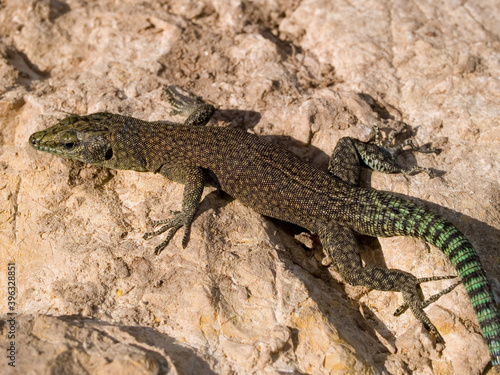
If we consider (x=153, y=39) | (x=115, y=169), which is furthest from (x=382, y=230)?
(x=153, y=39)

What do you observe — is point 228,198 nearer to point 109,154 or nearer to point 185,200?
point 185,200

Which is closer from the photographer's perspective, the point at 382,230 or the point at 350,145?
the point at 382,230

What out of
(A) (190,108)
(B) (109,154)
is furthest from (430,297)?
(B) (109,154)

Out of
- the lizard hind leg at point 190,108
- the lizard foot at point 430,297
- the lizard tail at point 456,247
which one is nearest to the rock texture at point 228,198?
the lizard foot at point 430,297

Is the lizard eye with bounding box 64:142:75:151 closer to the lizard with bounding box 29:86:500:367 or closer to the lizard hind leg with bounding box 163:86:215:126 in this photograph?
the lizard with bounding box 29:86:500:367

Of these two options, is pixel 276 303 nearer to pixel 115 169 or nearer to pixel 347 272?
pixel 347 272

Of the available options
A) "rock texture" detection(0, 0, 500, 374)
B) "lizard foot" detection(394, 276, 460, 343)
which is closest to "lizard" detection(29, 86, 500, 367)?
"lizard foot" detection(394, 276, 460, 343)
